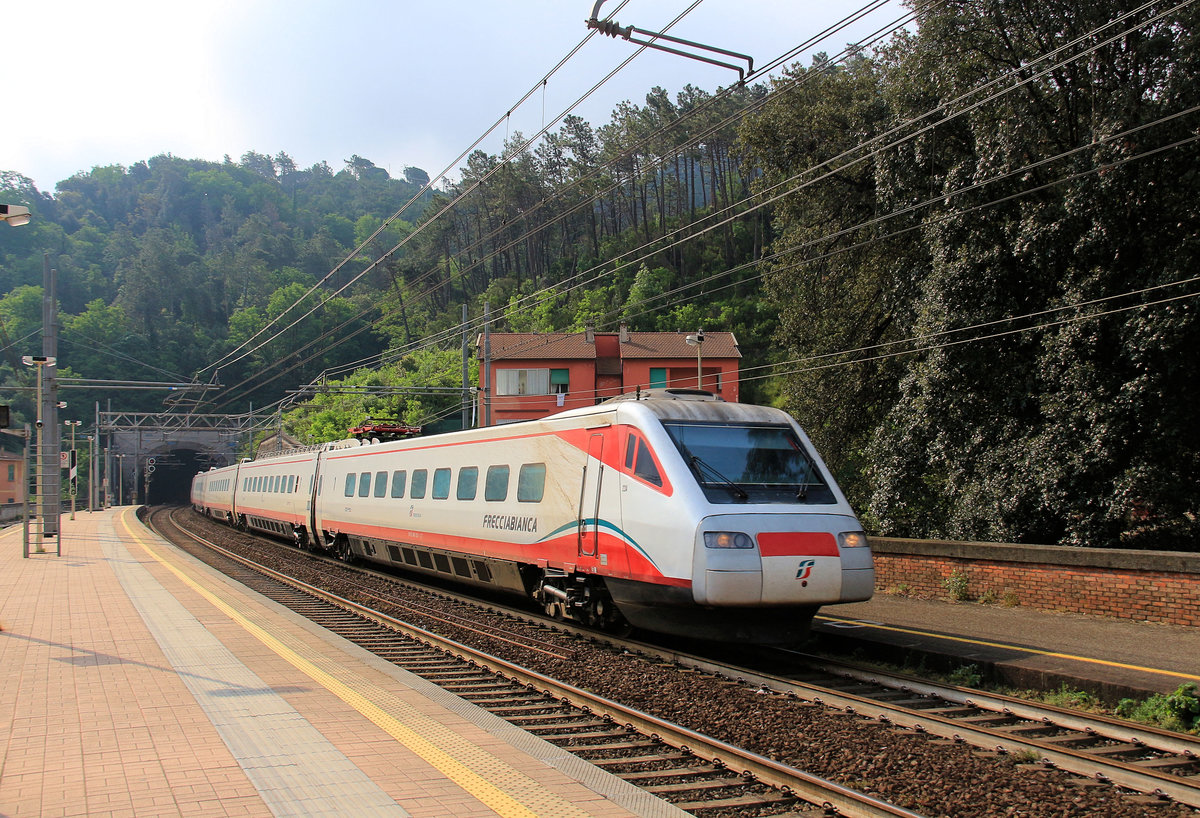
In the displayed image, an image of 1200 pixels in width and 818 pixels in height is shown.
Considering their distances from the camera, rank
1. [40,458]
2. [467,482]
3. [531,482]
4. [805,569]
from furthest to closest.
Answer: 1. [40,458]
2. [467,482]
3. [531,482]
4. [805,569]

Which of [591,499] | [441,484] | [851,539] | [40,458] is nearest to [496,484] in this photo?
[441,484]

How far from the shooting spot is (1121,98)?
51.5 ft

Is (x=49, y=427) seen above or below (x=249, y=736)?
above

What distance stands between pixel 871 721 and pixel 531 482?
21.0 feet

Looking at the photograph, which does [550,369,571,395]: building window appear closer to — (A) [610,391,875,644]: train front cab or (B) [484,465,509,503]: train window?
(B) [484,465,509,503]: train window

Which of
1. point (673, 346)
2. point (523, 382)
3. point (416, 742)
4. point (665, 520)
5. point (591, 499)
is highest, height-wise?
point (673, 346)

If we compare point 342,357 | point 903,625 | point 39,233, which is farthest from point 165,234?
point 903,625

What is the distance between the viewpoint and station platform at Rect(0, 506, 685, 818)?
5.05 m

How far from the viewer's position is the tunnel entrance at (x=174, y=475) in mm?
95562

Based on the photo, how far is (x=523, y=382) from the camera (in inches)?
2024

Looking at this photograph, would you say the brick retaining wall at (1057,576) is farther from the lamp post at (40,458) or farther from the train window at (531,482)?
the lamp post at (40,458)

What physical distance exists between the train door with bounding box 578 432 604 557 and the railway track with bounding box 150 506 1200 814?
4.70 feet

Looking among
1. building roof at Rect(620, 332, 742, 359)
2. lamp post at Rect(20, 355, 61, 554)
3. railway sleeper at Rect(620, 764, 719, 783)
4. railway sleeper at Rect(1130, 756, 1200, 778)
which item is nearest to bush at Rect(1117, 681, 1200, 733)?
railway sleeper at Rect(1130, 756, 1200, 778)

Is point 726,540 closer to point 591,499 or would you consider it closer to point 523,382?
point 591,499
